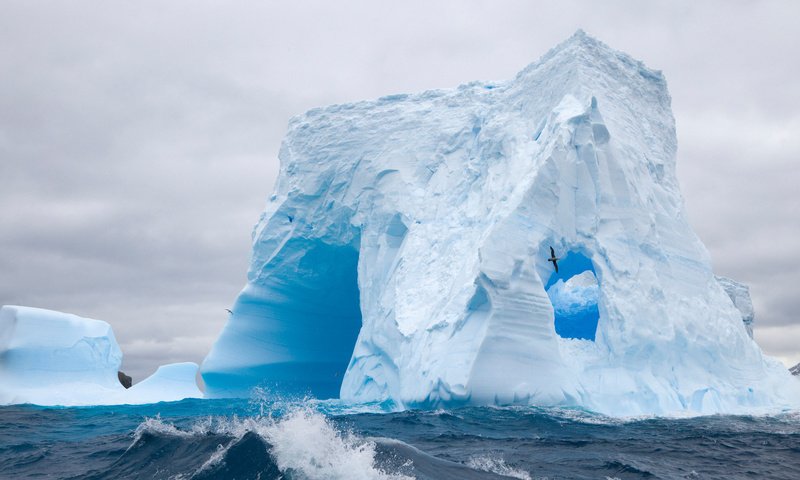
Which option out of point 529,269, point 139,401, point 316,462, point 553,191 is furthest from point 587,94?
point 139,401

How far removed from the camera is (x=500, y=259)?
12453mm

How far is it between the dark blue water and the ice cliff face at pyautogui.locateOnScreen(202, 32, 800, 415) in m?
1.40

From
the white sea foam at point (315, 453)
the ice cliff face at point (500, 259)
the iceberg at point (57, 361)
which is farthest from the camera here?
the iceberg at point (57, 361)

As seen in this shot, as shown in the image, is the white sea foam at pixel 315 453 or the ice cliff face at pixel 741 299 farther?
the ice cliff face at pixel 741 299

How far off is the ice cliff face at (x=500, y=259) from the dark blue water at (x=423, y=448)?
1.40 m

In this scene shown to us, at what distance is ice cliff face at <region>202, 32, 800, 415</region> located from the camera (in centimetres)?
1251

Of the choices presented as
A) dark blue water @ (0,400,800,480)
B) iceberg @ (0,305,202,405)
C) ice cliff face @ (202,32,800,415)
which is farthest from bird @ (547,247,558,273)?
iceberg @ (0,305,202,405)

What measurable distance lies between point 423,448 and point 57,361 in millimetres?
13340

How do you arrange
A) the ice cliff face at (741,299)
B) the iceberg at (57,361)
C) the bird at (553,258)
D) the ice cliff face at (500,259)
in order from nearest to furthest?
the ice cliff face at (500,259)
the bird at (553,258)
the iceberg at (57,361)
the ice cliff face at (741,299)

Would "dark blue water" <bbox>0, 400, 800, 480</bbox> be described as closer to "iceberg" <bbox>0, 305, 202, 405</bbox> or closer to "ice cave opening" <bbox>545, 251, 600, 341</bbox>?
"ice cave opening" <bbox>545, 251, 600, 341</bbox>

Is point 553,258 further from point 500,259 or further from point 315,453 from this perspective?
point 315,453

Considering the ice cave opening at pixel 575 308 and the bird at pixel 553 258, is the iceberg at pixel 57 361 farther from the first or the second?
the bird at pixel 553 258

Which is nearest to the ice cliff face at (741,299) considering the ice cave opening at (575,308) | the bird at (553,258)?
the ice cave opening at (575,308)

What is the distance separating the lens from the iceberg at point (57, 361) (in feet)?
55.5
